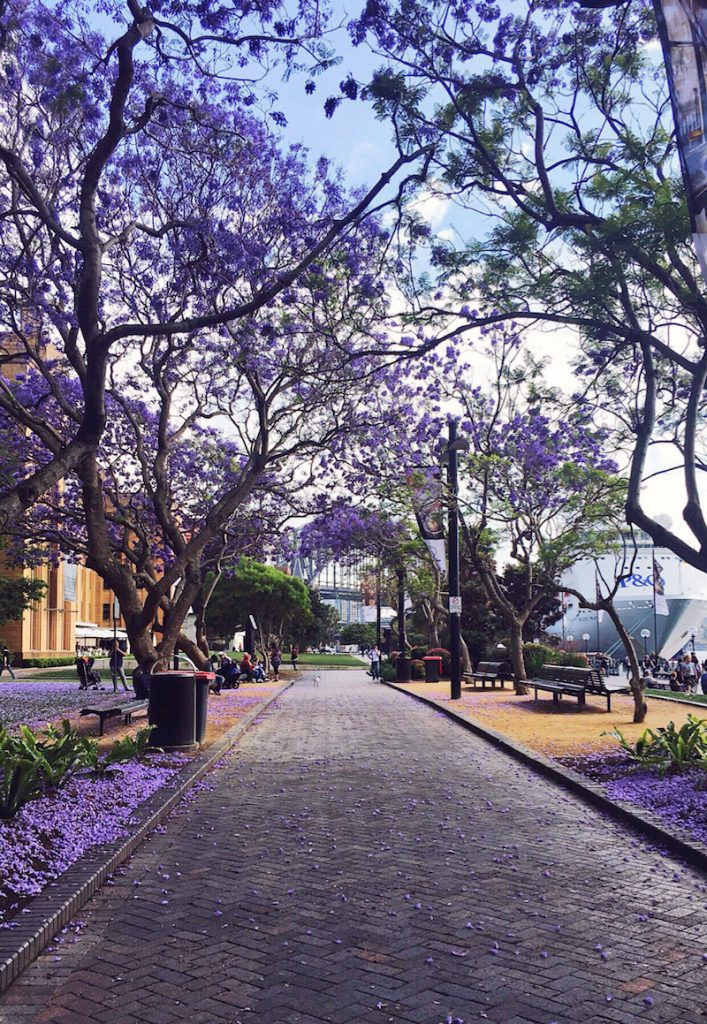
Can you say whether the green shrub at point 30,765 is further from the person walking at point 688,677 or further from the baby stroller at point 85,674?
the person walking at point 688,677

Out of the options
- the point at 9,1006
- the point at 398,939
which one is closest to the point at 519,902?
the point at 398,939

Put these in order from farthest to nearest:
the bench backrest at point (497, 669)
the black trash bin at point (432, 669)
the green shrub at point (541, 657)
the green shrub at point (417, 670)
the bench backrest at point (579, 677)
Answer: the green shrub at point (417, 670) < the black trash bin at point (432, 669) < the green shrub at point (541, 657) < the bench backrest at point (497, 669) < the bench backrest at point (579, 677)

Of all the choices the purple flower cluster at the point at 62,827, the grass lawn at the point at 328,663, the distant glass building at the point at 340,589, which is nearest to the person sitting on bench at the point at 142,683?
the purple flower cluster at the point at 62,827

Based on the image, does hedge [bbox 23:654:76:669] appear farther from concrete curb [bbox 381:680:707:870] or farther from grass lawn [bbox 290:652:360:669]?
concrete curb [bbox 381:680:707:870]

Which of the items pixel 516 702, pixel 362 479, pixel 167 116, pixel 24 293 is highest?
pixel 167 116

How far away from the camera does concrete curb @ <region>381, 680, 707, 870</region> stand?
271 inches

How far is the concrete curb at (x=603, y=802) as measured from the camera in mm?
6879

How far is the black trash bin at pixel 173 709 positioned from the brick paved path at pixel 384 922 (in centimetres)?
334

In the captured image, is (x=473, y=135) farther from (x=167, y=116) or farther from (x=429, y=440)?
(x=429, y=440)

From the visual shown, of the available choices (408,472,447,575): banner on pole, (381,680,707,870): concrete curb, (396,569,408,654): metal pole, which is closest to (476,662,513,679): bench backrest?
(408,472,447,575): banner on pole

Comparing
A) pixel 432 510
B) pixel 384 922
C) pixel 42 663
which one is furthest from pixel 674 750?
pixel 42 663

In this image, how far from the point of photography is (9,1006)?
408 cm

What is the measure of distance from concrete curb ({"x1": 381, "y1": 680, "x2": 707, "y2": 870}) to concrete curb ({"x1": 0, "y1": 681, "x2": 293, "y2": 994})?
3895mm

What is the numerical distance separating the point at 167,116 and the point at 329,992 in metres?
12.0
